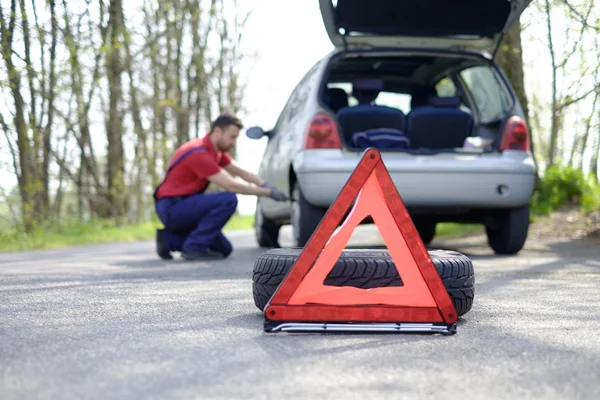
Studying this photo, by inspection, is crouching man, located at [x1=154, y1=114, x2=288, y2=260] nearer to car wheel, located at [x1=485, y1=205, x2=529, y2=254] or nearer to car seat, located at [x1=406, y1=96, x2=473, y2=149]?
car seat, located at [x1=406, y1=96, x2=473, y2=149]

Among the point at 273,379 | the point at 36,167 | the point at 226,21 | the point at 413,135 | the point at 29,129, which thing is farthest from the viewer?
the point at 226,21

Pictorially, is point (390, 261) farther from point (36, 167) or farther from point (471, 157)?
point (36, 167)

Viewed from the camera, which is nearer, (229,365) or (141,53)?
(229,365)

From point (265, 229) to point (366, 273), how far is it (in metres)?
6.27

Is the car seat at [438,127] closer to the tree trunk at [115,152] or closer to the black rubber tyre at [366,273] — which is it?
the black rubber tyre at [366,273]

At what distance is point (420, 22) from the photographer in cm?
756

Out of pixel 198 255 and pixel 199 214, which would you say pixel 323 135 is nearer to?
pixel 199 214

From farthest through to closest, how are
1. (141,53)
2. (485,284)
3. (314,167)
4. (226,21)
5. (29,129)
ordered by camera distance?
(226,21)
(141,53)
(29,129)
(314,167)
(485,284)

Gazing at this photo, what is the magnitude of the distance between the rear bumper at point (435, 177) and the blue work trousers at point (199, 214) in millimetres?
1012

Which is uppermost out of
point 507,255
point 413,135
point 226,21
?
point 226,21

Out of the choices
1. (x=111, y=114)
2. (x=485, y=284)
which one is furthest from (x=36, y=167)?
(x=485, y=284)

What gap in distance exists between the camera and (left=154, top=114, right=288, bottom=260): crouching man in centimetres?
788

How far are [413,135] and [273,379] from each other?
5333 mm

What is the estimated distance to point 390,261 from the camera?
12.3ft
